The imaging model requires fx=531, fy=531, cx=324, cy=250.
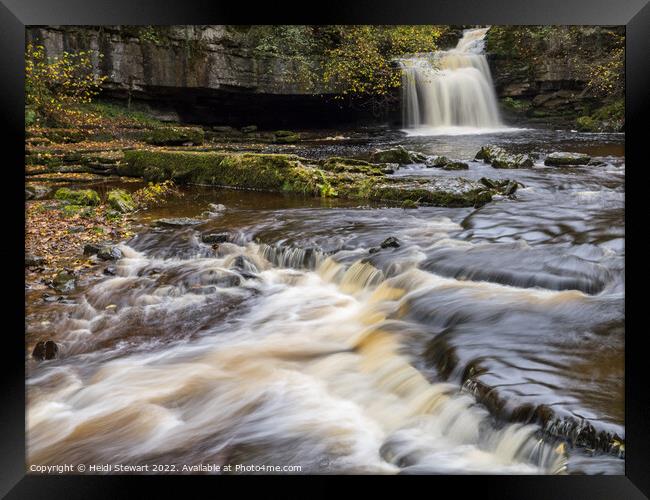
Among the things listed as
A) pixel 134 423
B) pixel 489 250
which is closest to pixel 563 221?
pixel 489 250

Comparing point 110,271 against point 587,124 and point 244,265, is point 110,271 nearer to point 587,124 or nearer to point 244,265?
point 244,265

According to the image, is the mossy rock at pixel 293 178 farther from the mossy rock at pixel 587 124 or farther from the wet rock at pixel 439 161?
the mossy rock at pixel 587 124

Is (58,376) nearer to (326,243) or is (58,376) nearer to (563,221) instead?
(326,243)

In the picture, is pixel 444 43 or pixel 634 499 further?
pixel 444 43

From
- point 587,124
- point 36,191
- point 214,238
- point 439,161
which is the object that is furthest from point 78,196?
point 587,124

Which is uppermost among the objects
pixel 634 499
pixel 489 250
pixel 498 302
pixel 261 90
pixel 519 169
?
pixel 261 90

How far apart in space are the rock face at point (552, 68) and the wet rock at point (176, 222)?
314 centimetres

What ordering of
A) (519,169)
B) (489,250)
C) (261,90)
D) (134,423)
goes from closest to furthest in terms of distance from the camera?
(134,423) → (489,250) → (519,169) → (261,90)

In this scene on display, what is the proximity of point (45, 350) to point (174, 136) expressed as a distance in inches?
166

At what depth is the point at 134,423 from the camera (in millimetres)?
3047

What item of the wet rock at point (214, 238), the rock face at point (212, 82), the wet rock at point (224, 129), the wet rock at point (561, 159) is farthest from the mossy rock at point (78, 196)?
the wet rock at point (561, 159)

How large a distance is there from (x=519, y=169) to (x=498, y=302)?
2264 mm

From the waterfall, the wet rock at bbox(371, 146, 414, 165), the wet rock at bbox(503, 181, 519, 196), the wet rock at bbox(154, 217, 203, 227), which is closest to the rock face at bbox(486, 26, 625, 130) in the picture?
the waterfall

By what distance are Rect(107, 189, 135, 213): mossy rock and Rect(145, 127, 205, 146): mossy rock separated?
4.16 feet
